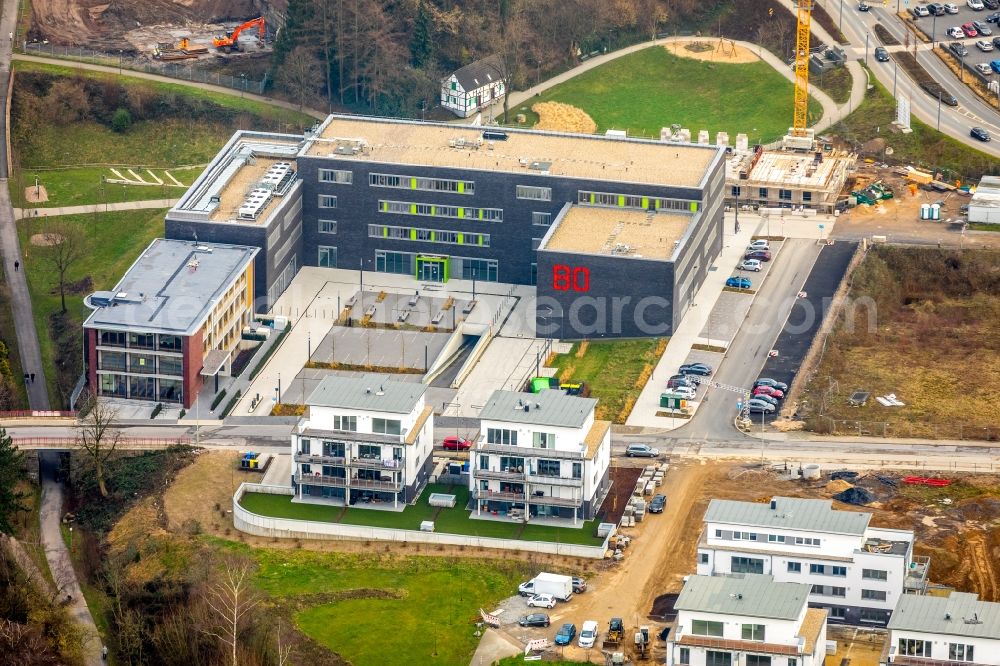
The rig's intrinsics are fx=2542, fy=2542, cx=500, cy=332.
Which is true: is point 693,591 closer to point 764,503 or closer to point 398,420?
point 764,503

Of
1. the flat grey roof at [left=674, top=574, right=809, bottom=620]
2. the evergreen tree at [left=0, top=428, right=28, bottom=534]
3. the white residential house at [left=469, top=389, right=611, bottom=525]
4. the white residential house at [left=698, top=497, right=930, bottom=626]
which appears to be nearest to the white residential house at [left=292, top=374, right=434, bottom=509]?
the white residential house at [left=469, top=389, right=611, bottom=525]

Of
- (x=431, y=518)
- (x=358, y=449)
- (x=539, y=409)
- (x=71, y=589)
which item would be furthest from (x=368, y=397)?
(x=71, y=589)

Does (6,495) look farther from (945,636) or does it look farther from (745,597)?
(945,636)

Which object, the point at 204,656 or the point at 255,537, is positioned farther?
the point at 255,537

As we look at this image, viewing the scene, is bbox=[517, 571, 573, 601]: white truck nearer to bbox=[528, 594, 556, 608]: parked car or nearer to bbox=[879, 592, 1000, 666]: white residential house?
bbox=[528, 594, 556, 608]: parked car

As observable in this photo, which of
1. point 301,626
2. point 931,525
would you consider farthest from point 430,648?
point 931,525

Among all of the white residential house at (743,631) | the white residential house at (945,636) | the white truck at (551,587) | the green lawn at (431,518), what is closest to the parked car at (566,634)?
the white truck at (551,587)
